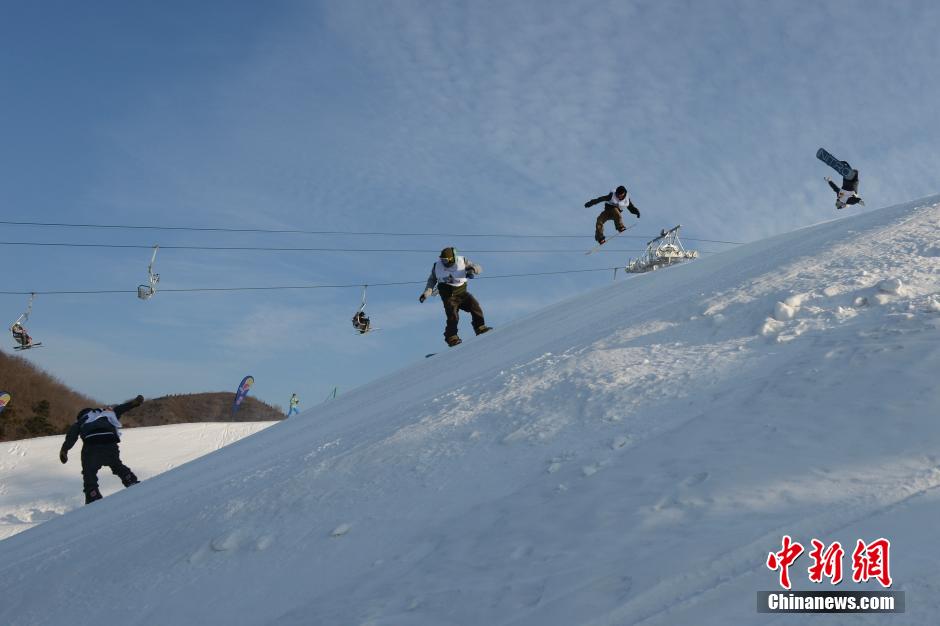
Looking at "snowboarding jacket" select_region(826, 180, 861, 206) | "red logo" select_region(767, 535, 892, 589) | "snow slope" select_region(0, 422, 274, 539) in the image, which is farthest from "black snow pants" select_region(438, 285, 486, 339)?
"red logo" select_region(767, 535, 892, 589)

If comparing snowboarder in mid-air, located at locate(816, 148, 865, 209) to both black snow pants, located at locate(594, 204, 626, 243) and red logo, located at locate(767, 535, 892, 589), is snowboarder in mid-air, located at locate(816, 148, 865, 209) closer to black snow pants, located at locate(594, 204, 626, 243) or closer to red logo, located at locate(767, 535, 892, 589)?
black snow pants, located at locate(594, 204, 626, 243)

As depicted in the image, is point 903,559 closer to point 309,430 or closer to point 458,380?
point 458,380

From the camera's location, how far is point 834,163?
15.1 meters

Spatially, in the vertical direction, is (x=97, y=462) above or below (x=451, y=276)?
below

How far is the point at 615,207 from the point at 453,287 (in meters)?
4.69

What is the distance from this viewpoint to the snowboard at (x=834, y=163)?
1483cm

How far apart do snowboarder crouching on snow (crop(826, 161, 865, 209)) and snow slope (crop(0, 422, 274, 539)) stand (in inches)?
580

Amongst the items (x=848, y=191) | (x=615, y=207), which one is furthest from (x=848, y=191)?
(x=615, y=207)

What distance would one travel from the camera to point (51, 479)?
1389 centimetres

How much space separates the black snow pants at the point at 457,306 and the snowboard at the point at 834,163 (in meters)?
8.32

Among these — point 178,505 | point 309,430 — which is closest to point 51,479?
point 309,430

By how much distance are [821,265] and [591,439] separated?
3.80 metres

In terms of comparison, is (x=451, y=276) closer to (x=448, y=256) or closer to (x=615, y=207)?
(x=448, y=256)

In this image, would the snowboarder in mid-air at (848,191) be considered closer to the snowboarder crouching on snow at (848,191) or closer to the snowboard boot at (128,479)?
the snowboarder crouching on snow at (848,191)
